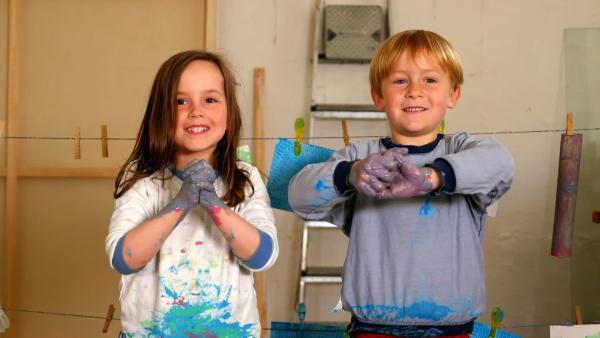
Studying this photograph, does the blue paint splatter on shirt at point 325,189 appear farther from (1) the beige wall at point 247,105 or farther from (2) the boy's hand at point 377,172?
(1) the beige wall at point 247,105

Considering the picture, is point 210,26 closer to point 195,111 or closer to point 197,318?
point 195,111

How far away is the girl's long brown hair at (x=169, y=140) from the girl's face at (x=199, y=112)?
0.5 inches

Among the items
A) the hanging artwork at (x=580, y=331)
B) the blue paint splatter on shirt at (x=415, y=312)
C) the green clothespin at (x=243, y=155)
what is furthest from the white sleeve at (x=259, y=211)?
the hanging artwork at (x=580, y=331)

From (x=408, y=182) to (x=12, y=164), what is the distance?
81.8 inches

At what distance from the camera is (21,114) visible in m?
3.01

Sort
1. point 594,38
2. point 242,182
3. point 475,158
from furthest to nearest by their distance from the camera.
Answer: point 594,38
point 242,182
point 475,158

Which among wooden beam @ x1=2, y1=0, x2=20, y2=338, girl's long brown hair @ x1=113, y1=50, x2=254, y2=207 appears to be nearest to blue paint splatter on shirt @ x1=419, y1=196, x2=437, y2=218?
girl's long brown hair @ x1=113, y1=50, x2=254, y2=207

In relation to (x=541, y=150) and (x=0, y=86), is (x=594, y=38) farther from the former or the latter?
(x=0, y=86)

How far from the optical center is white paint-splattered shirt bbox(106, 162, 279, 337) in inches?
58.0

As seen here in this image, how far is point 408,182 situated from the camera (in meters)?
1.36

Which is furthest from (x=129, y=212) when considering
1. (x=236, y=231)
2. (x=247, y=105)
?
(x=247, y=105)

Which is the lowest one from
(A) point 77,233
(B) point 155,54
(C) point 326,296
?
(C) point 326,296

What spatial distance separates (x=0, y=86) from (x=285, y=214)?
1240mm

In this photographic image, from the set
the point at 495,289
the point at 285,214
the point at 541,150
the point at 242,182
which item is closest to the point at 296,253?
the point at 285,214
